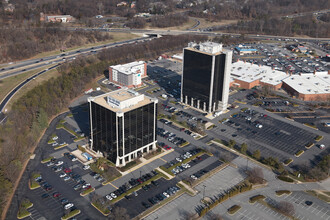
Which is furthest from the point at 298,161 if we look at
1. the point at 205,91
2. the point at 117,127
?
the point at 117,127

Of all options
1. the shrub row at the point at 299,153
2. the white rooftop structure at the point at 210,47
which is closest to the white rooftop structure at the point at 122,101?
the white rooftop structure at the point at 210,47

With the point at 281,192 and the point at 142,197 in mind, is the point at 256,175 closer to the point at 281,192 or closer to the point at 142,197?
the point at 281,192

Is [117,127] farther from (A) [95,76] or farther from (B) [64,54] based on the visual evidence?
(B) [64,54]

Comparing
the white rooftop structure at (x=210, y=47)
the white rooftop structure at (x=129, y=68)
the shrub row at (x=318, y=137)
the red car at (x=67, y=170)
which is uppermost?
the white rooftop structure at (x=210, y=47)

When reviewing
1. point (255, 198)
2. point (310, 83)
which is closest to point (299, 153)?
point (255, 198)

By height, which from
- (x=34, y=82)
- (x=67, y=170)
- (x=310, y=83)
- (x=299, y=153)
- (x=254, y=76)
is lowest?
(x=67, y=170)

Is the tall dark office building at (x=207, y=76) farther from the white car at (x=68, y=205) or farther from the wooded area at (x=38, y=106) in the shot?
the white car at (x=68, y=205)
